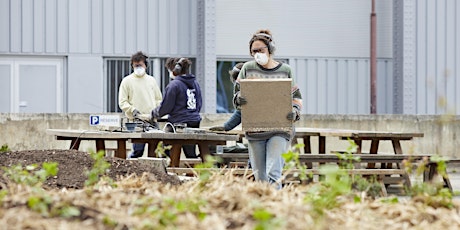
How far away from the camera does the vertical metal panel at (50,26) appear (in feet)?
97.9

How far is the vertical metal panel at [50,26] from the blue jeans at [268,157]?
18.8 metres

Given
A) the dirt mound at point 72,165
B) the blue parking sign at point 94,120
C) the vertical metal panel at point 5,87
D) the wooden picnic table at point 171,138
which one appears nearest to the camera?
the dirt mound at point 72,165

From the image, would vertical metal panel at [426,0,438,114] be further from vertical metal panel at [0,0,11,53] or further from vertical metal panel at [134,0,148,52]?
vertical metal panel at [0,0,11,53]

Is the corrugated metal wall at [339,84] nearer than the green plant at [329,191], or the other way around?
the green plant at [329,191]

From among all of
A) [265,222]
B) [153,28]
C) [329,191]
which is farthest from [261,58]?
[153,28]

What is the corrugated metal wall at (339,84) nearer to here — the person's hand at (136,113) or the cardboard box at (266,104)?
the person's hand at (136,113)

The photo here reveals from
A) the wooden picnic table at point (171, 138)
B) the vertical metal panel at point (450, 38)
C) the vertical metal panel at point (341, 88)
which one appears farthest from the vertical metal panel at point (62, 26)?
the wooden picnic table at point (171, 138)

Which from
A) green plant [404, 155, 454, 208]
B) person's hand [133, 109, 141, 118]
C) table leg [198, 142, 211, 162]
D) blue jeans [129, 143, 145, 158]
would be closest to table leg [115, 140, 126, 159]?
person's hand [133, 109, 141, 118]

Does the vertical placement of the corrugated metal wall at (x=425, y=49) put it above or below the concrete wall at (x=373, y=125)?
above

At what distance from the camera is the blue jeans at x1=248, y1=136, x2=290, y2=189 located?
37.4 feet

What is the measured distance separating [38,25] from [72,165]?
61.3 ft

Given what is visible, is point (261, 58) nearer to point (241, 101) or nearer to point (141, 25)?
point (241, 101)

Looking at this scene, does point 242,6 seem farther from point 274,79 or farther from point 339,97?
point 274,79

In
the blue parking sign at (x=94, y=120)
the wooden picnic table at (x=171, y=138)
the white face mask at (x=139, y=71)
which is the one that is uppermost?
the white face mask at (x=139, y=71)
